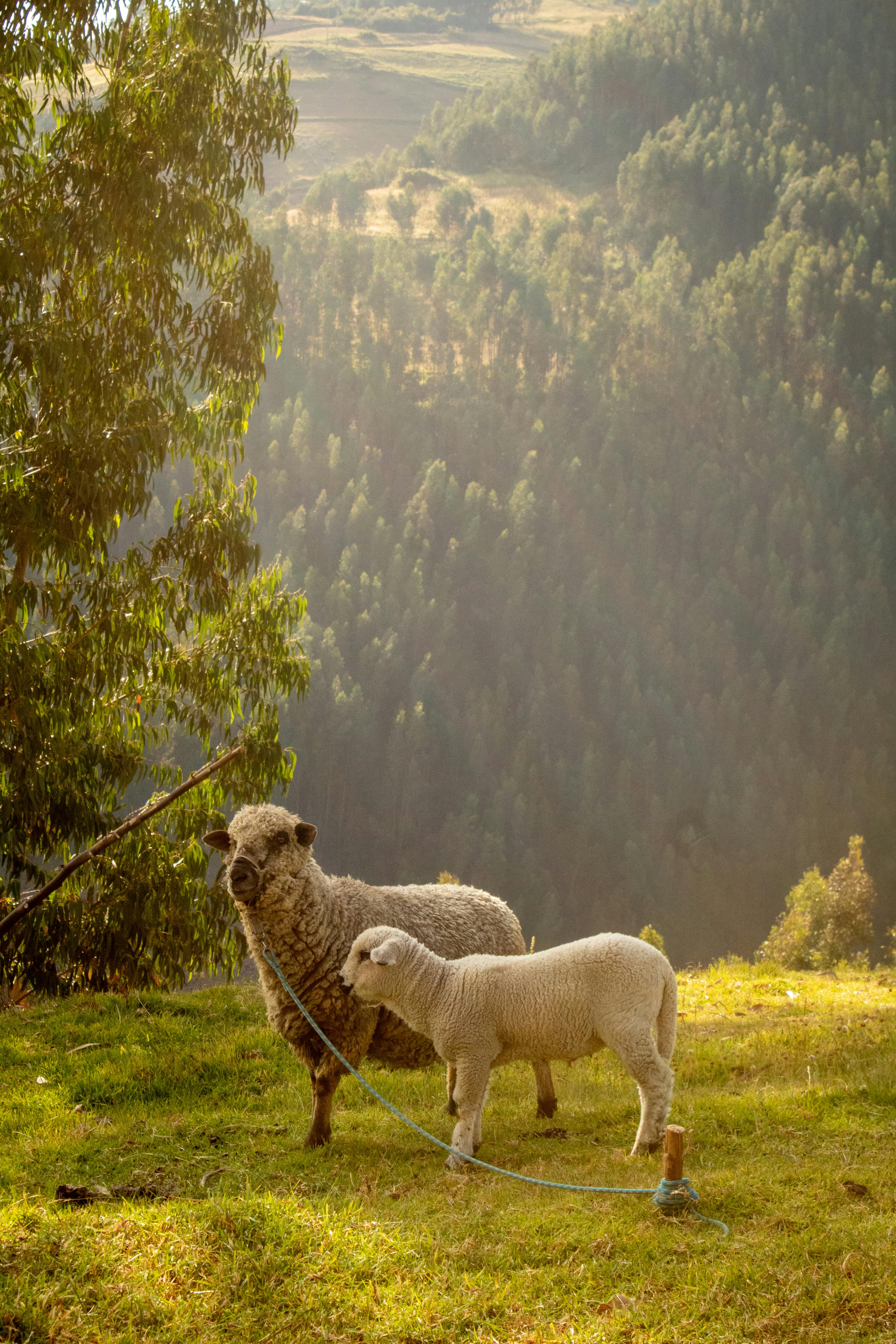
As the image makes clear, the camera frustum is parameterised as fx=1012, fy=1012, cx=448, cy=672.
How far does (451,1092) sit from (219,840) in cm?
195

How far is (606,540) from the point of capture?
87.4 metres

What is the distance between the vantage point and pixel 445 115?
447ft

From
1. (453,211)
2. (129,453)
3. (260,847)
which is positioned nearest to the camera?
(260,847)

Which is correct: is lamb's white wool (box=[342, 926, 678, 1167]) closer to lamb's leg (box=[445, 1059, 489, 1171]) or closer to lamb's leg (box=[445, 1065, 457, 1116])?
lamb's leg (box=[445, 1059, 489, 1171])

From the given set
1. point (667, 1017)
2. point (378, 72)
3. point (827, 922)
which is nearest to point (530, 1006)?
point (667, 1017)

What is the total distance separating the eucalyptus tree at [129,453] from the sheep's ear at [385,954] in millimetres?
3939

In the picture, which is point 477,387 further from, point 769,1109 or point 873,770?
point 769,1109

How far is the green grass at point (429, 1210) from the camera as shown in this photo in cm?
338

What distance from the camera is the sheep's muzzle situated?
5.46m

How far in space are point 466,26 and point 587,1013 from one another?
21909 cm

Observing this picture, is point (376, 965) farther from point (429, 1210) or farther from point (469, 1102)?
point (429, 1210)

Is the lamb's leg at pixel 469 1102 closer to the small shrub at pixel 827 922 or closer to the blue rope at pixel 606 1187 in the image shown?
the blue rope at pixel 606 1187

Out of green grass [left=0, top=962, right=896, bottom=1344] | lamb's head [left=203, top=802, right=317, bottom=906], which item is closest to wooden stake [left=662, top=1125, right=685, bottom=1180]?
green grass [left=0, top=962, right=896, bottom=1344]

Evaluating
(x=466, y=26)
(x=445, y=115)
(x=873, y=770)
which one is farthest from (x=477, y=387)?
(x=466, y=26)
